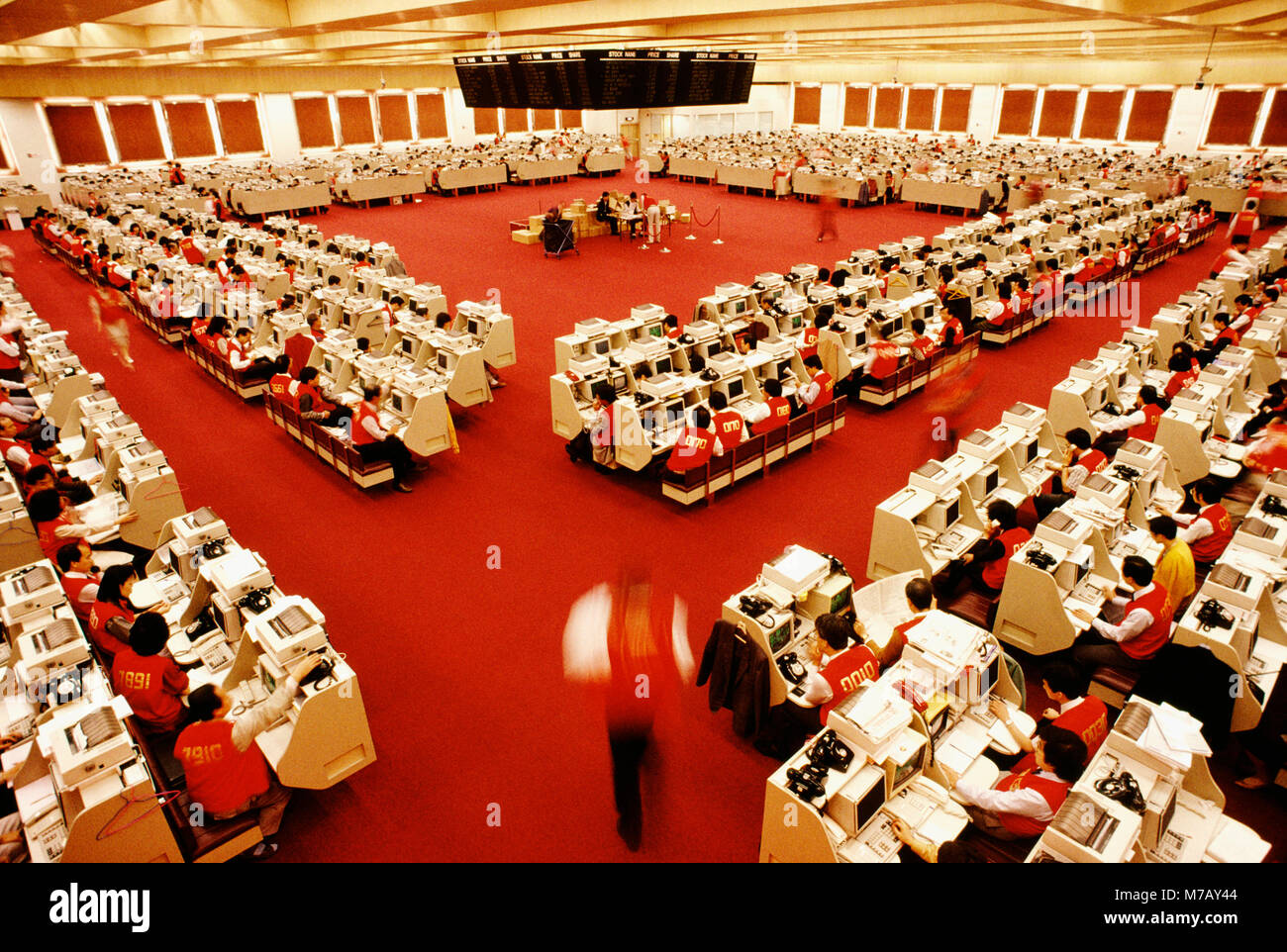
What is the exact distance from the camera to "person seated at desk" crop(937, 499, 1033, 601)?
556 cm

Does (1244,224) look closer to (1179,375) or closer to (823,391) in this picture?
(1179,375)

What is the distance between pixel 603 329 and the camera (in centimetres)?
982

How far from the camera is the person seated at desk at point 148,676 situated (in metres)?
4.30

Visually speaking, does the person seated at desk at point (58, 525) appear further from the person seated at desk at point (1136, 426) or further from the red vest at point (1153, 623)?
the person seated at desk at point (1136, 426)

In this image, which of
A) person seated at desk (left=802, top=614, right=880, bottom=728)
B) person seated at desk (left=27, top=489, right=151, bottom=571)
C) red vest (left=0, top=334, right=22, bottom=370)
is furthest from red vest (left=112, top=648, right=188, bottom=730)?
red vest (left=0, top=334, right=22, bottom=370)

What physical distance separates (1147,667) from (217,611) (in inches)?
244

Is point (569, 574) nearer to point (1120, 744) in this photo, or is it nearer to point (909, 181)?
point (1120, 744)

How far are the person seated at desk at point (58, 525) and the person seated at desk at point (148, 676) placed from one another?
79.4 inches

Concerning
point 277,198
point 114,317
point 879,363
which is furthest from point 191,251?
point 879,363

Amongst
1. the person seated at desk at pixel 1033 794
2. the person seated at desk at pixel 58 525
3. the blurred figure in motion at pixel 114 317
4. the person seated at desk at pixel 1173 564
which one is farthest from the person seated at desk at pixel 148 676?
the blurred figure in motion at pixel 114 317

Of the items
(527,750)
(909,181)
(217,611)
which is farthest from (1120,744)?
(909,181)

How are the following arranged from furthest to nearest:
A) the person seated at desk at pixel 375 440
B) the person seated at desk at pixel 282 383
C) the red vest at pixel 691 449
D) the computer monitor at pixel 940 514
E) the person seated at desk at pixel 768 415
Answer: the person seated at desk at pixel 282 383 < the person seated at desk at pixel 768 415 < the person seated at desk at pixel 375 440 < the red vest at pixel 691 449 < the computer monitor at pixel 940 514

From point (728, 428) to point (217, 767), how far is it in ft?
16.7

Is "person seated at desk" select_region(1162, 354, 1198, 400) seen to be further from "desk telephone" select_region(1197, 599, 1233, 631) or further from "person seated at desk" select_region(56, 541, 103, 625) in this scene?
"person seated at desk" select_region(56, 541, 103, 625)
